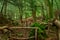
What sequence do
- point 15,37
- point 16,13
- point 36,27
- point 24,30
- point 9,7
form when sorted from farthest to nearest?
point 16,13 < point 9,7 < point 24,30 < point 15,37 < point 36,27

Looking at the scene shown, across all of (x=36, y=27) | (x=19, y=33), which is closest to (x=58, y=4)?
(x=19, y=33)

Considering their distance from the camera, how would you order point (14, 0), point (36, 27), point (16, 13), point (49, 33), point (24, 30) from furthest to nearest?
point (16, 13) < point (14, 0) < point (24, 30) < point (49, 33) < point (36, 27)

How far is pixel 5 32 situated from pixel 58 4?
17.6 feet

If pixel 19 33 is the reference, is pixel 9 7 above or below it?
above

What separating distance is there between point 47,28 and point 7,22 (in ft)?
8.03

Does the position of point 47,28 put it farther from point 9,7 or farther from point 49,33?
point 9,7

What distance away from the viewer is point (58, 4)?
1112cm

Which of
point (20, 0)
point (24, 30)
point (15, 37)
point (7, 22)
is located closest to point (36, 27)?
point (15, 37)

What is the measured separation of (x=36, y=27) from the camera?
247 inches

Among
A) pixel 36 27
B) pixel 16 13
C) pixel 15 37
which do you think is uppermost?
pixel 16 13

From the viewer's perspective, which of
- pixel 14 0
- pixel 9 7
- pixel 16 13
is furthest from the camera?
pixel 16 13

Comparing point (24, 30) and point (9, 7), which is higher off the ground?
Result: point (9, 7)

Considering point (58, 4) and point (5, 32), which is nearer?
point (5, 32)

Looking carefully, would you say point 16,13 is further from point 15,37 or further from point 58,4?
point 15,37
